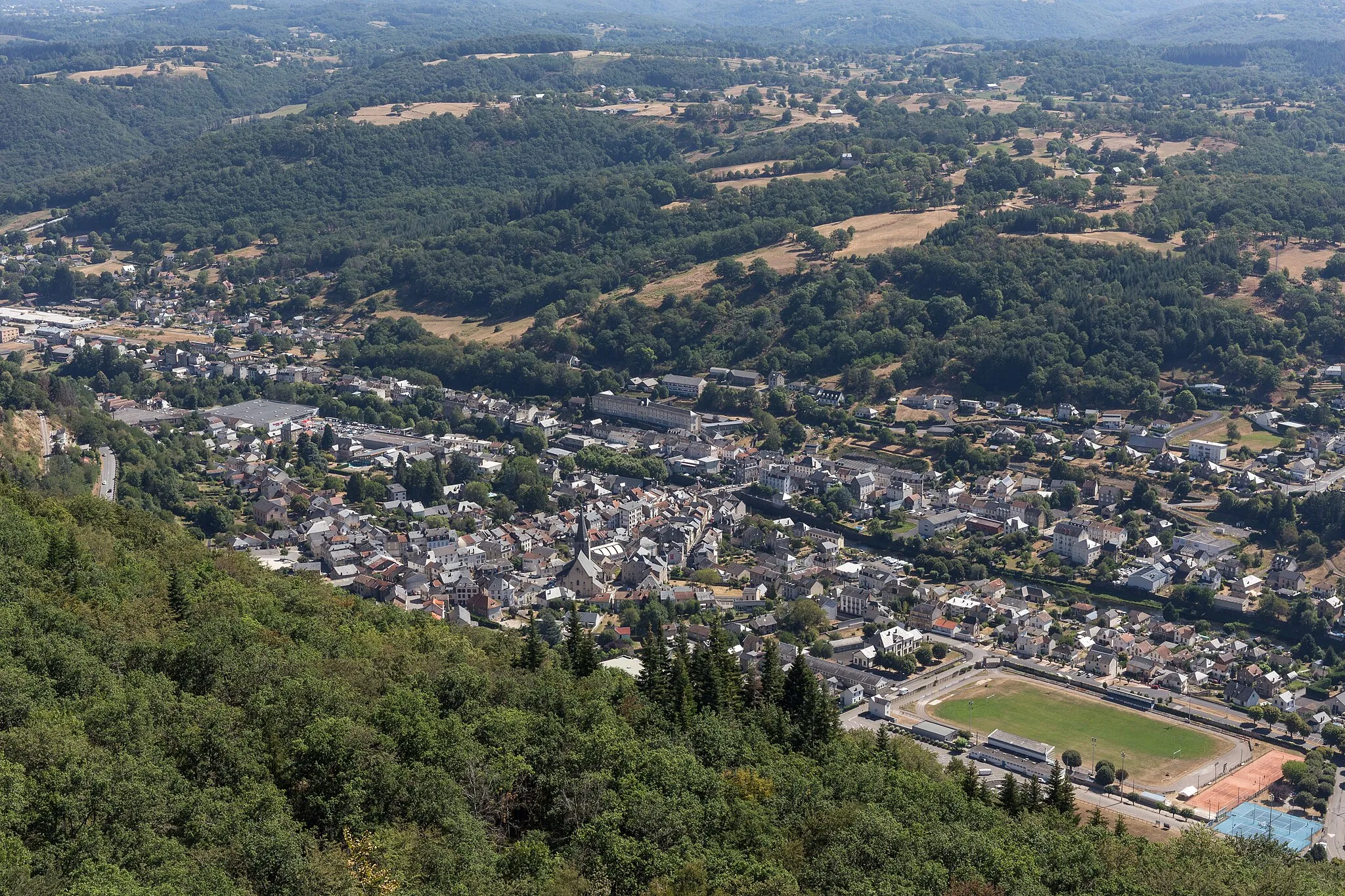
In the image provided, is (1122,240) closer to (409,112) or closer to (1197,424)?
(1197,424)

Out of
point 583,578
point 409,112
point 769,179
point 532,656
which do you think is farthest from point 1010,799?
point 409,112

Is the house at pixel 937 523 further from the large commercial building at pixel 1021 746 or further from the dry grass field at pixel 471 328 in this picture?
the dry grass field at pixel 471 328

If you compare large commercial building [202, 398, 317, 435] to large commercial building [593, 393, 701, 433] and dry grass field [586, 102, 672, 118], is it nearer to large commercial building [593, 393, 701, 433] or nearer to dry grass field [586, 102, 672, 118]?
large commercial building [593, 393, 701, 433]

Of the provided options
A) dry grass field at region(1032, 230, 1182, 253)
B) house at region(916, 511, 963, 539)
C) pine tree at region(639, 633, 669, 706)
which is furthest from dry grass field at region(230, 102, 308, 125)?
pine tree at region(639, 633, 669, 706)

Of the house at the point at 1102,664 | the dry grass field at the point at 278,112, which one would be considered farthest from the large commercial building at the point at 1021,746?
the dry grass field at the point at 278,112

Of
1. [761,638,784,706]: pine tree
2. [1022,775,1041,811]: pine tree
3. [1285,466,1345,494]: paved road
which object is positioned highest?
[761,638,784,706]: pine tree

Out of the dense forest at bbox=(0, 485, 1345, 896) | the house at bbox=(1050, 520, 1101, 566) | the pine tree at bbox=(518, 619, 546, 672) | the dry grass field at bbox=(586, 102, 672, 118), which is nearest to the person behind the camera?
the dense forest at bbox=(0, 485, 1345, 896)

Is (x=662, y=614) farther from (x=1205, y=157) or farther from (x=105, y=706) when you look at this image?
(x=1205, y=157)
